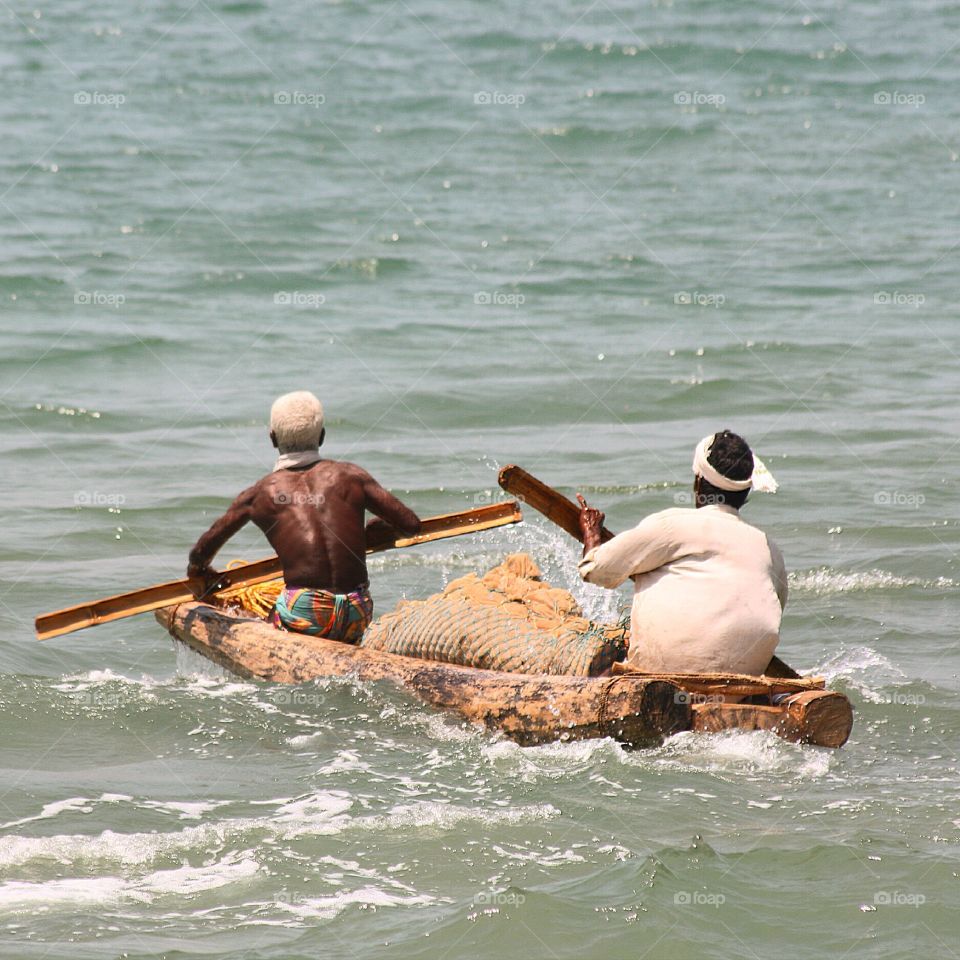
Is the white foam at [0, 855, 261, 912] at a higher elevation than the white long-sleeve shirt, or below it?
below

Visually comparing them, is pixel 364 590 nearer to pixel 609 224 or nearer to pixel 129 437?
pixel 129 437

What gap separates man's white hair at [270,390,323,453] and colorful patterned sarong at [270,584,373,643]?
2.15 feet

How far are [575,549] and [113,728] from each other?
3.53m

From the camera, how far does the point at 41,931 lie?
4.68m

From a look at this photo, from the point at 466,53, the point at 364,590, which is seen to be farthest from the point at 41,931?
the point at 466,53

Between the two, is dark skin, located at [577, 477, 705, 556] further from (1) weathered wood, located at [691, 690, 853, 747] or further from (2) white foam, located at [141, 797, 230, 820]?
(2) white foam, located at [141, 797, 230, 820]

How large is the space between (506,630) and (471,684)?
381 millimetres

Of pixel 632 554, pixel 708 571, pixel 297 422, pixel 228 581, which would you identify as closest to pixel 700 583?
pixel 708 571

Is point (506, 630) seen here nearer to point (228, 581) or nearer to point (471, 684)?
point (471, 684)

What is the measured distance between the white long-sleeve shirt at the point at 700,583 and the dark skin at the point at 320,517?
4.32 feet

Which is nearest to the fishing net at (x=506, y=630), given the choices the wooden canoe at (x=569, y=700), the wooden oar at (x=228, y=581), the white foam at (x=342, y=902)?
the wooden canoe at (x=569, y=700)

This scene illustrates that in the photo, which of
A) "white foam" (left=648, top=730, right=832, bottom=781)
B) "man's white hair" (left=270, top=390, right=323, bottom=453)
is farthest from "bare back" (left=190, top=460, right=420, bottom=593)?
"white foam" (left=648, top=730, right=832, bottom=781)

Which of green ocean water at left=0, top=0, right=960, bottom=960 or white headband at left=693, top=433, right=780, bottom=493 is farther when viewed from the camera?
white headband at left=693, top=433, right=780, bottom=493

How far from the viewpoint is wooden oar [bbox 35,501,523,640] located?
7176mm
